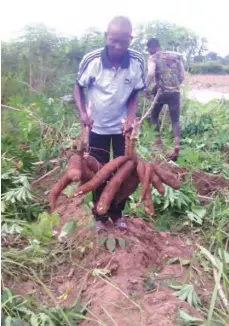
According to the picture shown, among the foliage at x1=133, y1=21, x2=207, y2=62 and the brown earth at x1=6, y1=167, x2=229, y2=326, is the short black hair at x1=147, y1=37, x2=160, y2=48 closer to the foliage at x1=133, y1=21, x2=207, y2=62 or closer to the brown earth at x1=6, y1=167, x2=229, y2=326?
the foliage at x1=133, y1=21, x2=207, y2=62

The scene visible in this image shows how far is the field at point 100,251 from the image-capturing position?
1913mm

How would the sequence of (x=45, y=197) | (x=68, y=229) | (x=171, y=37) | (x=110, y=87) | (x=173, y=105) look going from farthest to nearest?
(x=173, y=105) < (x=171, y=37) < (x=45, y=197) < (x=68, y=229) < (x=110, y=87)

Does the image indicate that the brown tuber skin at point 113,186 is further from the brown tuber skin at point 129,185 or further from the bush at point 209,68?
the bush at point 209,68

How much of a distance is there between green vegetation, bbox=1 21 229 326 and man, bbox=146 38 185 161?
227 mm

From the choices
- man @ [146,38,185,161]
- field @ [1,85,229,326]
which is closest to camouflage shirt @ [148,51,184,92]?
man @ [146,38,185,161]

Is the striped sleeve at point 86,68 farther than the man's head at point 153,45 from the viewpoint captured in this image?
No

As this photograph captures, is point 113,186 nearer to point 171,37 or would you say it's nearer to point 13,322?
point 13,322

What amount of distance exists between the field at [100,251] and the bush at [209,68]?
7.88 ft

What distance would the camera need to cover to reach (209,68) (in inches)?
245

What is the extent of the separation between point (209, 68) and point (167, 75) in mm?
2138

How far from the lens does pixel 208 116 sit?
6031mm

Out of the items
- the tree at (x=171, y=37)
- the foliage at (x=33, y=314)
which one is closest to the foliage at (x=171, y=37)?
the tree at (x=171, y=37)

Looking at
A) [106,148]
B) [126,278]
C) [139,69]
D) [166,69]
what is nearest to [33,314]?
[126,278]

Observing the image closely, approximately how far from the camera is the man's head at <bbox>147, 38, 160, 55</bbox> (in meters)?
3.95
